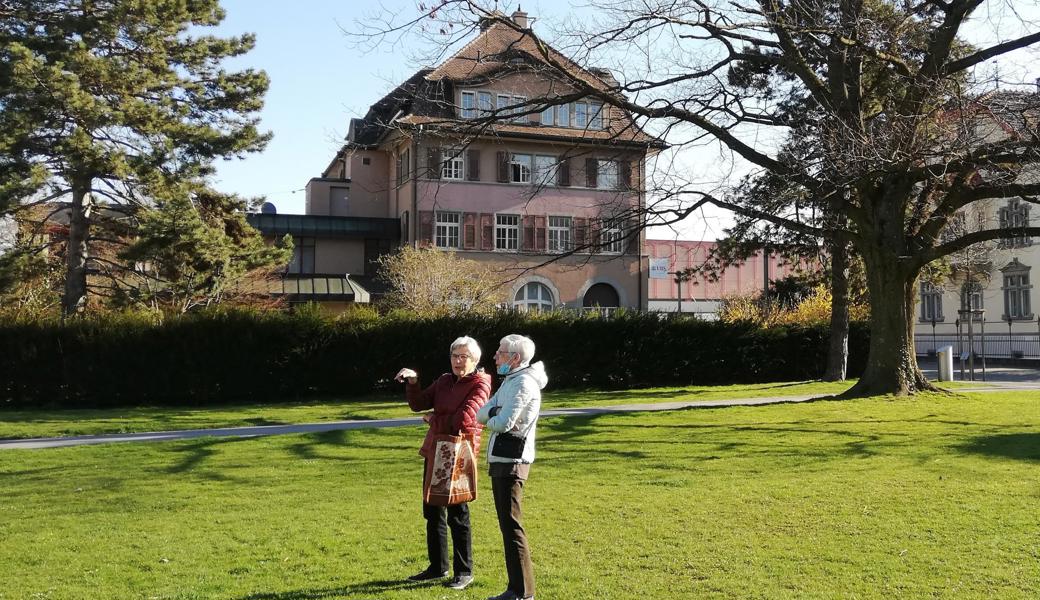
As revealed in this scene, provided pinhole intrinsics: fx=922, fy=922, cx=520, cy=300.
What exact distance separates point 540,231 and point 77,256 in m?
23.0

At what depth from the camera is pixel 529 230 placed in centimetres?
4462

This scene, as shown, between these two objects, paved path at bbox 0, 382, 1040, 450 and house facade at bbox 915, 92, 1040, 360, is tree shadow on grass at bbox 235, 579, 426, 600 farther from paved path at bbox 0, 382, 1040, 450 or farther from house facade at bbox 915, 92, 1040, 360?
house facade at bbox 915, 92, 1040, 360

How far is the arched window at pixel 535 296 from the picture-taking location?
44.5 meters

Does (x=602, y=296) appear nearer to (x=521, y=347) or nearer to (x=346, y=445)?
→ (x=346, y=445)

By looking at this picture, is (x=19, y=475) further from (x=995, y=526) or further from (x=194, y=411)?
(x=995, y=526)

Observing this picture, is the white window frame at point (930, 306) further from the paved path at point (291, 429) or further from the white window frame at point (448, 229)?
the paved path at point (291, 429)

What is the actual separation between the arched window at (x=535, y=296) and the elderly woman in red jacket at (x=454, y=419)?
124 feet

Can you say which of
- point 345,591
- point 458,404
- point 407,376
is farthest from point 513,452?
point 345,591

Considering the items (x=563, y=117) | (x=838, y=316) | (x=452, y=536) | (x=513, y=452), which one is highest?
(x=563, y=117)

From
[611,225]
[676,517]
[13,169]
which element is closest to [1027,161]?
[611,225]

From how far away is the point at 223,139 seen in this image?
26516mm

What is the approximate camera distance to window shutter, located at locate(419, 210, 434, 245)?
42594 mm

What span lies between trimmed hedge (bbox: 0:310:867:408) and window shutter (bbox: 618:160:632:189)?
6766 mm

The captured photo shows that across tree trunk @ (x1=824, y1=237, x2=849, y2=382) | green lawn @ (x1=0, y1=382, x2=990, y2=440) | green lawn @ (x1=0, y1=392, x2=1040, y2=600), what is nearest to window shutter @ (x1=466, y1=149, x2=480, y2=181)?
green lawn @ (x1=0, y1=382, x2=990, y2=440)
